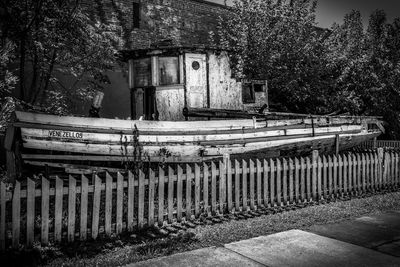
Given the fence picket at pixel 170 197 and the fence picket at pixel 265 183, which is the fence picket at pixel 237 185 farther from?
the fence picket at pixel 170 197

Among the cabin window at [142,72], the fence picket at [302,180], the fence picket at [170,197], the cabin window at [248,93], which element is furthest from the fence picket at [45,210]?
the cabin window at [248,93]

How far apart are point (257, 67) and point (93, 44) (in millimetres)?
8015

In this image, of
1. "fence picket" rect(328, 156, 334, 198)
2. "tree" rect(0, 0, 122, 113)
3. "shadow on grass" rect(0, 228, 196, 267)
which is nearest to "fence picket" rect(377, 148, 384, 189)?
"fence picket" rect(328, 156, 334, 198)

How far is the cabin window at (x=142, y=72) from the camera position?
436 inches

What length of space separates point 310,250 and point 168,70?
7804 mm

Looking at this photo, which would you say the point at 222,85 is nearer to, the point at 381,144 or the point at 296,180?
the point at 296,180

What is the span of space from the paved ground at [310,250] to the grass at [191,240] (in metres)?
0.26

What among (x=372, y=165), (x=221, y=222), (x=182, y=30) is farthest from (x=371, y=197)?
(x=182, y=30)

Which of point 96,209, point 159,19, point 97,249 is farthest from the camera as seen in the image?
point 159,19

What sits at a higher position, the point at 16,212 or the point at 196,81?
the point at 196,81

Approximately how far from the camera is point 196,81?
429 inches

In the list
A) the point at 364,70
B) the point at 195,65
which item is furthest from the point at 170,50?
the point at 364,70

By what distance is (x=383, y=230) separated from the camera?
17.5ft

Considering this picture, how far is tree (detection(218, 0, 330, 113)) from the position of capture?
16.6 meters
